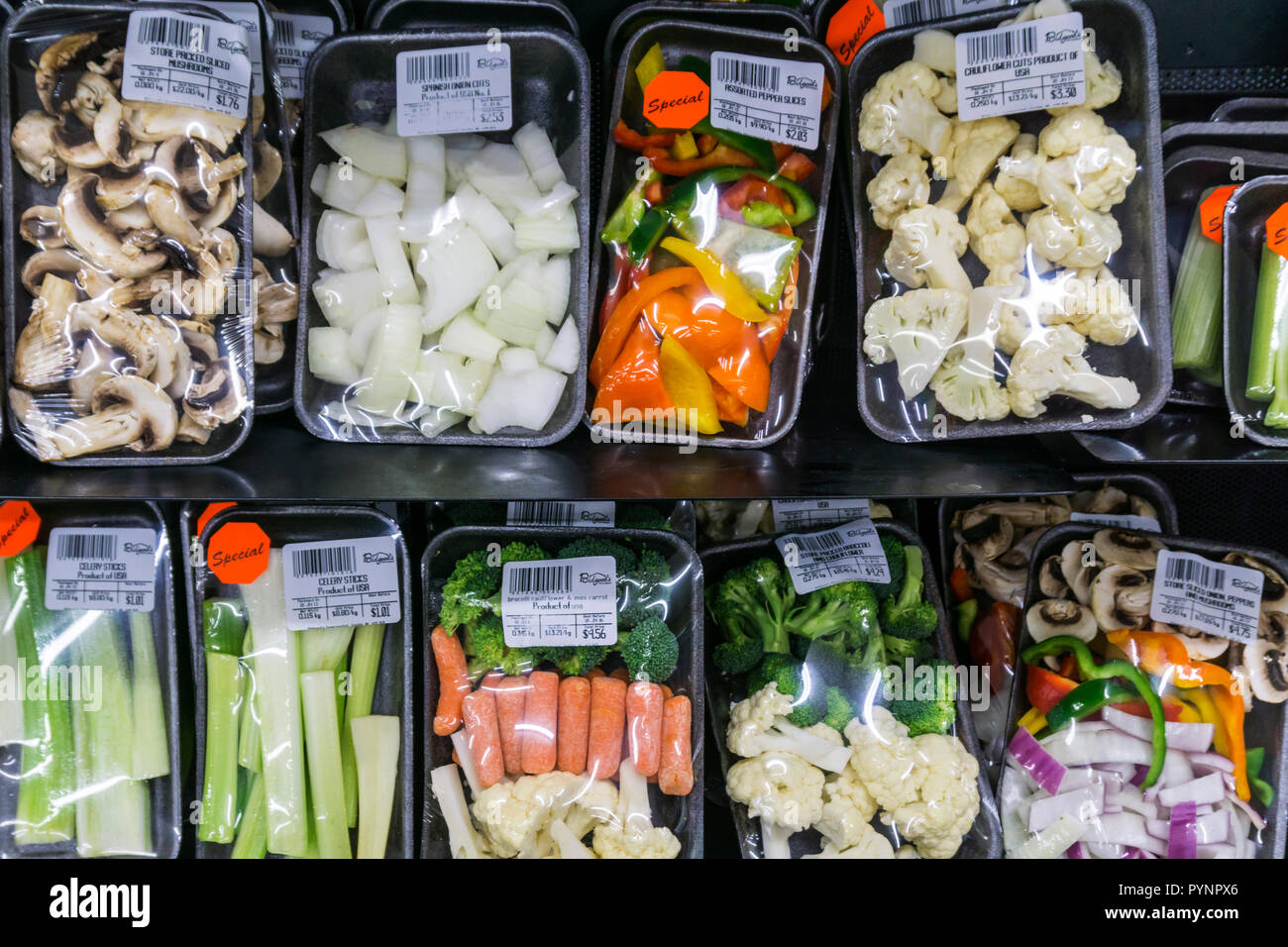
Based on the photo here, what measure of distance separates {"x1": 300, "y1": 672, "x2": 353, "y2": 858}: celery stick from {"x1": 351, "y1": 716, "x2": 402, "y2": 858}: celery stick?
35 millimetres

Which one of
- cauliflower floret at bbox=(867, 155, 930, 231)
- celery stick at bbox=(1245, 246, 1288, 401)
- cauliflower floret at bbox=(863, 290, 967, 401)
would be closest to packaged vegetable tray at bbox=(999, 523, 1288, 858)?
celery stick at bbox=(1245, 246, 1288, 401)

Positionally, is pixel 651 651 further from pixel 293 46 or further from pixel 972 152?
pixel 293 46

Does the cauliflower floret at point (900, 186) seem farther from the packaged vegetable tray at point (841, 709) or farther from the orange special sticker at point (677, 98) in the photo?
the packaged vegetable tray at point (841, 709)

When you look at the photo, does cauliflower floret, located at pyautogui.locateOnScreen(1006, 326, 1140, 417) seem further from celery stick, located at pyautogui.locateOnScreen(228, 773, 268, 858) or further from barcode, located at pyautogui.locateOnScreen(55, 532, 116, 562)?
barcode, located at pyautogui.locateOnScreen(55, 532, 116, 562)

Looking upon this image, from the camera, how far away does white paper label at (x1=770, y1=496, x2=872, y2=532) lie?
169cm

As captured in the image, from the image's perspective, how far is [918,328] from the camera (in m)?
1.45

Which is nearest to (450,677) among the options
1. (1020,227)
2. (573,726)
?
(573,726)

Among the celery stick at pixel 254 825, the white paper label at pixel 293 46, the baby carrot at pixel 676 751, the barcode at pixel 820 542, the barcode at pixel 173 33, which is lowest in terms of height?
the celery stick at pixel 254 825

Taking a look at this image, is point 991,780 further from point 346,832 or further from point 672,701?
point 346,832

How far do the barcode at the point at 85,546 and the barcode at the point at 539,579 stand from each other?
0.70m

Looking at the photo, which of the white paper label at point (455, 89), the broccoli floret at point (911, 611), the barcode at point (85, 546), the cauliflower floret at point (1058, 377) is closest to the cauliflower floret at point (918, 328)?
the cauliflower floret at point (1058, 377)

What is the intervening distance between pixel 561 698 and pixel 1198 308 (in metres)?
1.30

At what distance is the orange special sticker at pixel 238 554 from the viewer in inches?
59.0

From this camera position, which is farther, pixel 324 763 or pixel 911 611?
pixel 911 611
